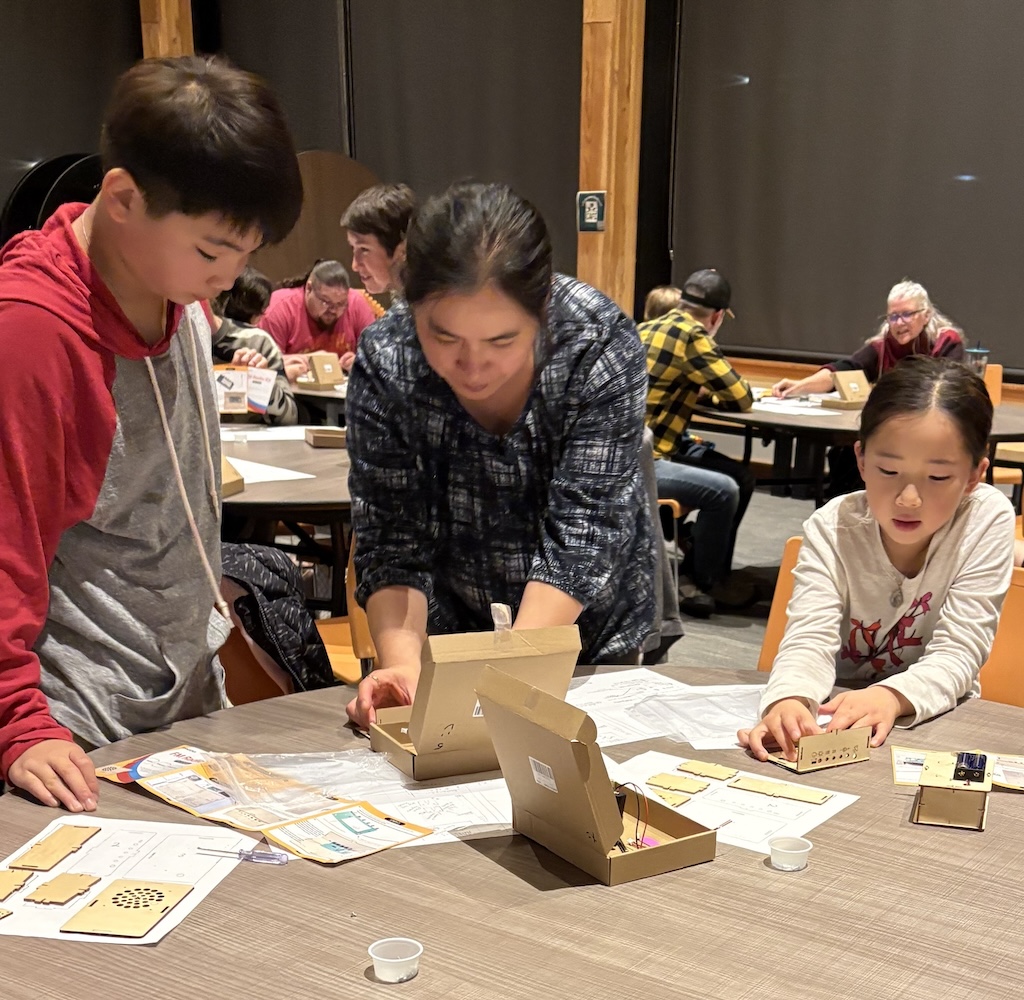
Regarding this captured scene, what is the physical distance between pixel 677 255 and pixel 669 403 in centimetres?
291

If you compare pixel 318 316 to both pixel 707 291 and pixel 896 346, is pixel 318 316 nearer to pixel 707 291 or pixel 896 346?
pixel 707 291

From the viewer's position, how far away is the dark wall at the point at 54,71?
8289mm

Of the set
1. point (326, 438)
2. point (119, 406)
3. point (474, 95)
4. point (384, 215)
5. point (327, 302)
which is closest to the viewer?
point (119, 406)

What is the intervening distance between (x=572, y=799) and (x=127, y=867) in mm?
437

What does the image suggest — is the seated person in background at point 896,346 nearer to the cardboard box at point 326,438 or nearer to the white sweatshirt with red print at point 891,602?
the cardboard box at point 326,438

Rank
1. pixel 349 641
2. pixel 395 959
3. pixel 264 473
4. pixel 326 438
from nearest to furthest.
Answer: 1. pixel 395 959
2. pixel 349 641
3. pixel 264 473
4. pixel 326 438

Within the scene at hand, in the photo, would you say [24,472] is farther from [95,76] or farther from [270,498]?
[95,76]

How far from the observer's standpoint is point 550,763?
1.11 m

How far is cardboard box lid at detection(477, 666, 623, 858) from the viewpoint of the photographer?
1064 millimetres

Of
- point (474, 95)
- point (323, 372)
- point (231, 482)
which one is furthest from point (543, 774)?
point (474, 95)

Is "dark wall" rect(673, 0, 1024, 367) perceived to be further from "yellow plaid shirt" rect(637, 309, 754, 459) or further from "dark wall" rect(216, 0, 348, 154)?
"dark wall" rect(216, 0, 348, 154)

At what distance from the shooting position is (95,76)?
8.78 metres


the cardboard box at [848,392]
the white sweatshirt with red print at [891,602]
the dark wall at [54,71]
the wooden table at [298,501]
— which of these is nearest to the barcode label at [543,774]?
the white sweatshirt with red print at [891,602]

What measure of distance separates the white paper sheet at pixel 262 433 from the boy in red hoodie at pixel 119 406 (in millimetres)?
2327
